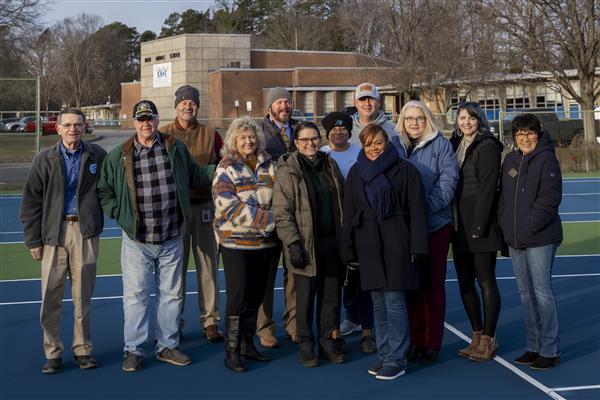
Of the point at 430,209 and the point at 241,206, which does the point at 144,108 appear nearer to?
the point at 241,206

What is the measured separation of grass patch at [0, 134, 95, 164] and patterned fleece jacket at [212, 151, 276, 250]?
21.8 metres

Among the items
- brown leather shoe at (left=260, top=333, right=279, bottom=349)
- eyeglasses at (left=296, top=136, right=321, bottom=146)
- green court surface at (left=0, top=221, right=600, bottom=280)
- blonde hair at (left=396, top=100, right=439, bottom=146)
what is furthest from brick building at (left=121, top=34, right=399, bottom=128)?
eyeglasses at (left=296, top=136, right=321, bottom=146)

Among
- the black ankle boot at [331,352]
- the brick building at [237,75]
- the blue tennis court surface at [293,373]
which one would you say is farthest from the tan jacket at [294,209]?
the brick building at [237,75]

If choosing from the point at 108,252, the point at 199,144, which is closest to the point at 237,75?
the point at 108,252

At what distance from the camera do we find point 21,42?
38.9 metres

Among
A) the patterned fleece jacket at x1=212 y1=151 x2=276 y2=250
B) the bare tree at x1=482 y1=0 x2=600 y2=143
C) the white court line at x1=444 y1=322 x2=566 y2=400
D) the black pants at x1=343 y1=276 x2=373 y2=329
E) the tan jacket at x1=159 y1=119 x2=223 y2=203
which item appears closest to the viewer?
the white court line at x1=444 y1=322 x2=566 y2=400

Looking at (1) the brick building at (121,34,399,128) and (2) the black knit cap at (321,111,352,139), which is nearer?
(2) the black knit cap at (321,111,352,139)

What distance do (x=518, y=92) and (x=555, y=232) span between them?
41426 millimetres

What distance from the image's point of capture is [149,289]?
668 centimetres

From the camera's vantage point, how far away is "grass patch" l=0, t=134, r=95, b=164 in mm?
27234

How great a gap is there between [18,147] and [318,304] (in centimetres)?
2589

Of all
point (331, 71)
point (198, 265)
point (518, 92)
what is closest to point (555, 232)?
point (198, 265)

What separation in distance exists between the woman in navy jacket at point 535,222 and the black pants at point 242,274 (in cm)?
197

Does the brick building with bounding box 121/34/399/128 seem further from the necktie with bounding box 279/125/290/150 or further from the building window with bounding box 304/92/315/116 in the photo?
the necktie with bounding box 279/125/290/150
